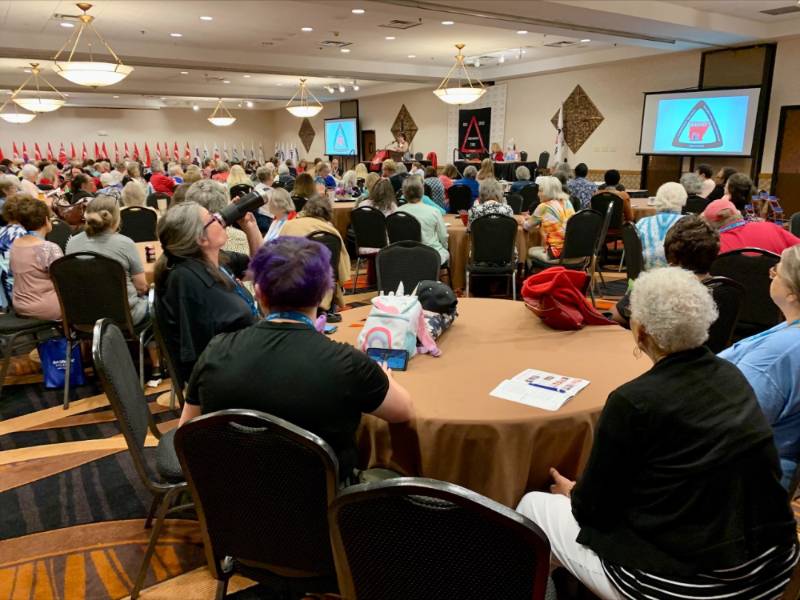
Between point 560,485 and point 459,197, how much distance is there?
21.7 feet

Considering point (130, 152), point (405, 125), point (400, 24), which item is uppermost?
point (400, 24)

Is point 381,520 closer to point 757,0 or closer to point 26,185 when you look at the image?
point 26,185

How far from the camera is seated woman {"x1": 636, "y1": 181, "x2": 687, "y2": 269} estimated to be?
13.1ft

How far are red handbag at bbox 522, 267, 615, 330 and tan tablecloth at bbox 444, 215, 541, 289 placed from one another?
3243 mm

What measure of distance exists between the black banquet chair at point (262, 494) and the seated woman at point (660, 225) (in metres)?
3.36

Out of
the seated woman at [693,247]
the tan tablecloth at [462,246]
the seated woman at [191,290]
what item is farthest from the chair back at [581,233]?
the seated woman at [191,290]

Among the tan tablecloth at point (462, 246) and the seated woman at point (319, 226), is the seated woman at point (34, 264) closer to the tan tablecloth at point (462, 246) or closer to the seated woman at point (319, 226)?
the seated woman at point (319, 226)

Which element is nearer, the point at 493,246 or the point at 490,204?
the point at 493,246

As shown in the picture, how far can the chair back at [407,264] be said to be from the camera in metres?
3.55

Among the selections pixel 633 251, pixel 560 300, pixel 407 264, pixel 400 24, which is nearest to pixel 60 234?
pixel 407 264

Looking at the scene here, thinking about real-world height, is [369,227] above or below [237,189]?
below

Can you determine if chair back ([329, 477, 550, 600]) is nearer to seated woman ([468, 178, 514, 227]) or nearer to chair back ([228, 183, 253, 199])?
seated woman ([468, 178, 514, 227])

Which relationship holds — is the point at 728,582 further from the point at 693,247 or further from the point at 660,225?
the point at 660,225

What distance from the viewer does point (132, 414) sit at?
1.88m
